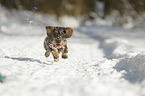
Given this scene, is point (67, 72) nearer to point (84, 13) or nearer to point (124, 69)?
point (124, 69)

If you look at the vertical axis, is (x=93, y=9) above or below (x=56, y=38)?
above

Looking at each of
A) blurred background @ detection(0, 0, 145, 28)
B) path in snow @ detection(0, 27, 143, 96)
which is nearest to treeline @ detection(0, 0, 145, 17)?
blurred background @ detection(0, 0, 145, 28)

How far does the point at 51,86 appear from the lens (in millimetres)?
2406

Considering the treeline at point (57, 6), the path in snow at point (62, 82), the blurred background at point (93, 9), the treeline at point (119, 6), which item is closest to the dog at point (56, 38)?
the path in snow at point (62, 82)

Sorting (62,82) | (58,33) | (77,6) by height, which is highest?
(77,6)

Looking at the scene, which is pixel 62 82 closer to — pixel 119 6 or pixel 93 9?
pixel 119 6

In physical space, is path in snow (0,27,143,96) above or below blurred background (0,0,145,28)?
below

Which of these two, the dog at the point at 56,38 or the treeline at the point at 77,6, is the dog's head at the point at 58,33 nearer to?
the dog at the point at 56,38

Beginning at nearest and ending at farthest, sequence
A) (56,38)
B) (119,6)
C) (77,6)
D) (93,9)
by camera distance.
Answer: (56,38) → (119,6) → (77,6) → (93,9)

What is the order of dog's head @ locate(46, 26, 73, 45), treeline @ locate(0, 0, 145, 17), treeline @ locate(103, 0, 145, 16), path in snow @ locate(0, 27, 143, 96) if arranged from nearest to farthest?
path in snow @ locate(0, 27, 143, 96)
dog's head @ locate(46, 26, 73, 45)
treeline @ locate(0, 0, 145, 17)
treeline @ locate(103, 0, 145, 16)

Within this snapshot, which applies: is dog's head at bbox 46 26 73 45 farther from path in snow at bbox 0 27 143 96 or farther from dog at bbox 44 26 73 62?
path in snow at bbox 0 27 143 96

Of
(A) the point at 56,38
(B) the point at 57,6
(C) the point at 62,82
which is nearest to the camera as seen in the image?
(C) the point at 62,82

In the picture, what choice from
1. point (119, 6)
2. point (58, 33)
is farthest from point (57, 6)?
point (58, 33)

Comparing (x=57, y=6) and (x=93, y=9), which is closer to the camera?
(x=57, y=6)
